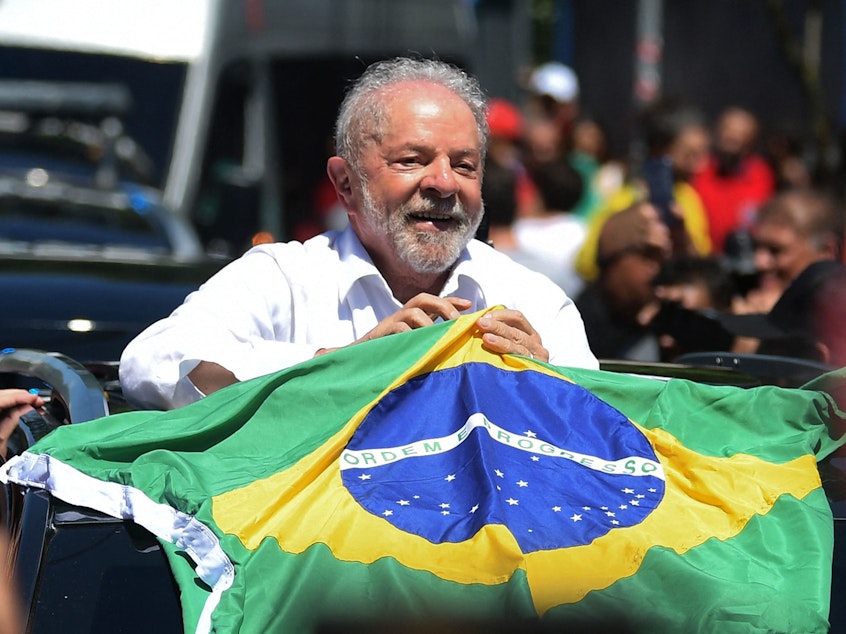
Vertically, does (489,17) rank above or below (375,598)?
above

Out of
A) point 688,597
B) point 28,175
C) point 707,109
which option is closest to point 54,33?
point 28,175

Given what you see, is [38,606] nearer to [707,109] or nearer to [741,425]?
[741,425]

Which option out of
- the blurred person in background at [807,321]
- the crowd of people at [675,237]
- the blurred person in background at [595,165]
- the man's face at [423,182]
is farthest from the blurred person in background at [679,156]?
the man's face at [423,182]

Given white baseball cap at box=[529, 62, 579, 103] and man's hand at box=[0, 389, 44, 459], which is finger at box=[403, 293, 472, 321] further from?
white baseball cap at box=[529, 62, 579, 103]

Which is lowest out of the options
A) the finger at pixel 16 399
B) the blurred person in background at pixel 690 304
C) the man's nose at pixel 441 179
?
the blurred person in background at pixel 690 304

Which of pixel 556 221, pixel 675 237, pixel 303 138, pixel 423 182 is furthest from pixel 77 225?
pixel 303 138

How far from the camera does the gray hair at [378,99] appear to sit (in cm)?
384

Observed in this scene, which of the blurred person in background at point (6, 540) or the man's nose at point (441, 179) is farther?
the man's nose at point (441, 179)

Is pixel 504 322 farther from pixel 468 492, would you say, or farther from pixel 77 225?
pixel 77 225

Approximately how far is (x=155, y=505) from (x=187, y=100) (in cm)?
830

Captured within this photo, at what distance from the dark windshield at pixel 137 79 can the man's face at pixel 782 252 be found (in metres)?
5.14

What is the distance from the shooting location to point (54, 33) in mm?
10297

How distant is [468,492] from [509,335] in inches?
22.6

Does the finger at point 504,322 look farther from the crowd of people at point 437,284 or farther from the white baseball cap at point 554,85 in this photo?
the white baseball cap at point 554,85
